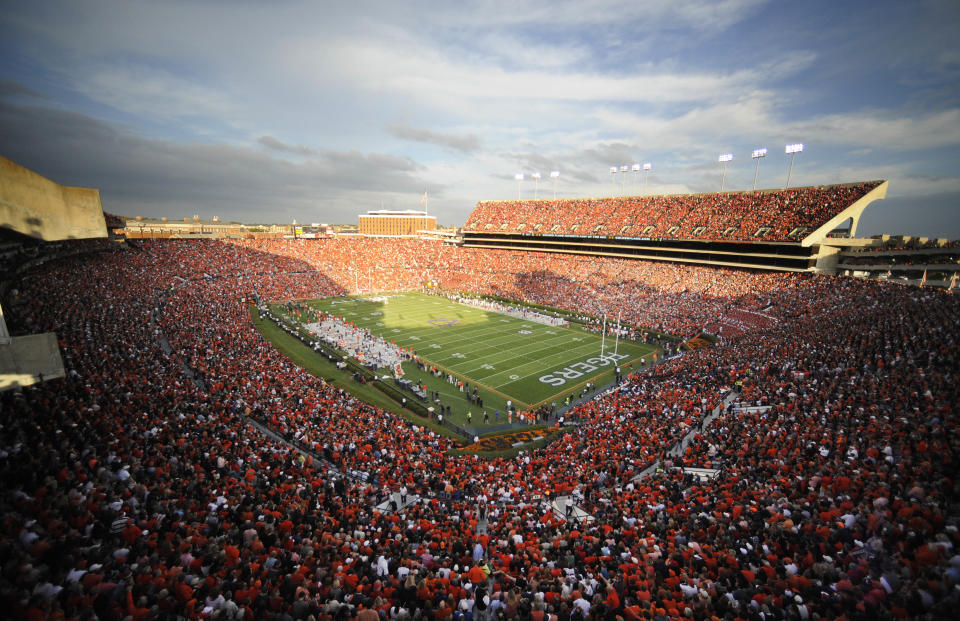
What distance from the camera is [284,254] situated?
62.8 meters

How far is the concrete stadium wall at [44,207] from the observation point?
12558mm

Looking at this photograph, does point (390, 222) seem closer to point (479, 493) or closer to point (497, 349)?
point (497, 349)

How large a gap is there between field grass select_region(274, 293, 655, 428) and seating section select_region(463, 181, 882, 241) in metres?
23.1

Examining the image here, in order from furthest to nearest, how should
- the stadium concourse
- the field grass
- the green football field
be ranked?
the green football field → the field grass → the stadium concourse

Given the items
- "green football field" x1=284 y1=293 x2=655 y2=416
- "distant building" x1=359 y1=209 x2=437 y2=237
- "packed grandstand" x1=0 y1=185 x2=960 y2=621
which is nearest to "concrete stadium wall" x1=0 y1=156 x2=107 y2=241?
"packed grandstand" x1=0 y1=185 x2=960 y2=621

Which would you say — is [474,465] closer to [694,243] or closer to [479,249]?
[694,243]

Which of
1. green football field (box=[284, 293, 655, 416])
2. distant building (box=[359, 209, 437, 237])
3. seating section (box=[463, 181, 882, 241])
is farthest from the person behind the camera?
distant building (box=[359, 209, 437, 237])

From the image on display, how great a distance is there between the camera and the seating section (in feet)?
142

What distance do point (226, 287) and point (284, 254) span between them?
688 inches

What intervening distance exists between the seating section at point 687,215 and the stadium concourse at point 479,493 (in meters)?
24.7

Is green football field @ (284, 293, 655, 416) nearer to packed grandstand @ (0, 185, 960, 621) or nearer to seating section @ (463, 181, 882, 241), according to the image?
packed grandstand @ (0, 185, 960, 621)

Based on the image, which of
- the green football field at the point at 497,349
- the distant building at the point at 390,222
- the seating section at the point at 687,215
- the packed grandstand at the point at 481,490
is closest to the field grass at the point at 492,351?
the green football field at the point at 497,349

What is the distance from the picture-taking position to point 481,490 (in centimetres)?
1293

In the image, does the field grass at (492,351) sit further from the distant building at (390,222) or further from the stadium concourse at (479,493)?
the distant building at (390,222)
